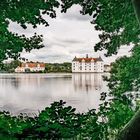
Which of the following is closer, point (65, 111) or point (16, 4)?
point (65, 111)

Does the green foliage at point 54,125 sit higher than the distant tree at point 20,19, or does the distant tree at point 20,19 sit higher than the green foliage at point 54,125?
the distant tree at point 20,19

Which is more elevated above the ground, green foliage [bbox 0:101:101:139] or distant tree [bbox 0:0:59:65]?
distant tree [bbox 0:0:59:65]

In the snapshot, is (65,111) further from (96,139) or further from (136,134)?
(136,134)

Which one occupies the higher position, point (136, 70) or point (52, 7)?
point (52, 7)

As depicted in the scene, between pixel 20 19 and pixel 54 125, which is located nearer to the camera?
pixel 54 125

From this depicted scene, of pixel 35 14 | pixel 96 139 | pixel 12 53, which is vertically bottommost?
pixel 96 139

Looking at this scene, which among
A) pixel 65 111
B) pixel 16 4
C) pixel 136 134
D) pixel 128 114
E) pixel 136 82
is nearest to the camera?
pixel 136 134

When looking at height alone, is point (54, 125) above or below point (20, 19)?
below

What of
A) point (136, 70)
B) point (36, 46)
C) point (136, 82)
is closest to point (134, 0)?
point (36, 46)

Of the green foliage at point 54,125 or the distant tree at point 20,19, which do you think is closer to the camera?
the green foliage at point 54,125

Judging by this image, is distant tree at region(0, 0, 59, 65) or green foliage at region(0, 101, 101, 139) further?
distant tree at region(0, 0, 59, 65)

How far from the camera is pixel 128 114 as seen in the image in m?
6.02

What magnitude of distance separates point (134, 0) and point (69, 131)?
6.96ft

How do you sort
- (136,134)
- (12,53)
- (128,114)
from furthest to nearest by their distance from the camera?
(12,53)
(128,114)
(136,134)
